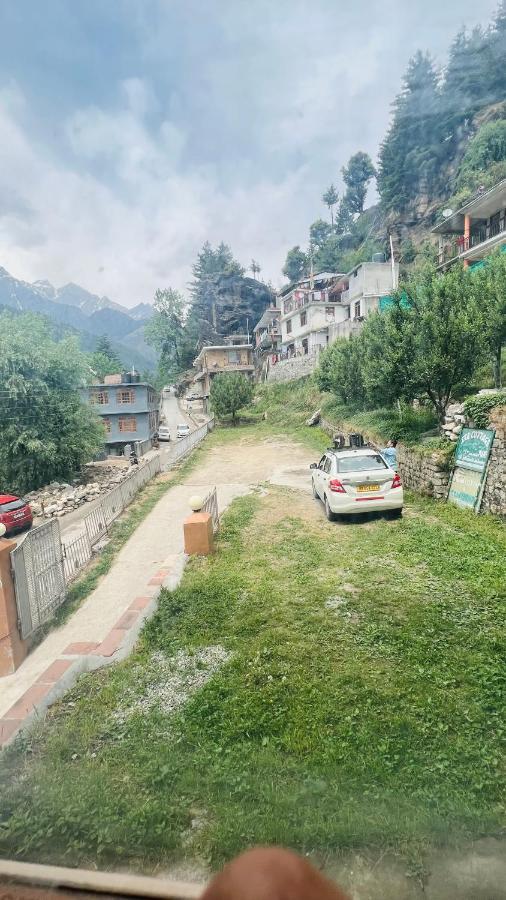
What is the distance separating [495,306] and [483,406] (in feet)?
15.4

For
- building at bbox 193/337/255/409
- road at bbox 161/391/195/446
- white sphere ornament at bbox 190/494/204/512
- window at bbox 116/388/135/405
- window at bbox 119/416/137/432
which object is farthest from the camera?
building at bbox 193/337/255/409

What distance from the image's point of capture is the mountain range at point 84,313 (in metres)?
15.6

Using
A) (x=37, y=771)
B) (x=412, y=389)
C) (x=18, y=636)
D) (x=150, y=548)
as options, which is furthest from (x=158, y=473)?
(x=37, y=771)

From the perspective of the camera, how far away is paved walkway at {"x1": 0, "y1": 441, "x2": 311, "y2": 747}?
4508 millimetres

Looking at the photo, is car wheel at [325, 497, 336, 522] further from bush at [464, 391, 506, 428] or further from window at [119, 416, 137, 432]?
window at [119, 416, 137, 432]

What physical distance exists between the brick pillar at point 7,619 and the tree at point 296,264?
71.9 m

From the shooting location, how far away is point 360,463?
29.2ft

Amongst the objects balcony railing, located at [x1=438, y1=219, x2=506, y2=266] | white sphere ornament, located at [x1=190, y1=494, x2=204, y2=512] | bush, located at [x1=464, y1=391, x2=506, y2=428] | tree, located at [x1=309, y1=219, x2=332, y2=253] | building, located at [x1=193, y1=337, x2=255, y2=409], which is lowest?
white sphere ornament, located at [x1=190, y1=494, x2=204, y2=512]

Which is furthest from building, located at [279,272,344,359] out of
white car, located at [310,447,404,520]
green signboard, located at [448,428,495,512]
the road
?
white car, located at [310,447,404,520]

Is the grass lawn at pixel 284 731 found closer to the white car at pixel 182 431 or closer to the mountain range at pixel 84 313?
the mountain range at pixel 84 313

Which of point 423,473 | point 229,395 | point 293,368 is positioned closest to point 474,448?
point 423,473

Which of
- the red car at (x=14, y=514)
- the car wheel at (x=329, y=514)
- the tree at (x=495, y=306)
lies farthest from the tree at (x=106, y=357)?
the car wheel at (x=329, y=514)

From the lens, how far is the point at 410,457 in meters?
11.1

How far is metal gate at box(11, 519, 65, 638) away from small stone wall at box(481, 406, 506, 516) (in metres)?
7.70
